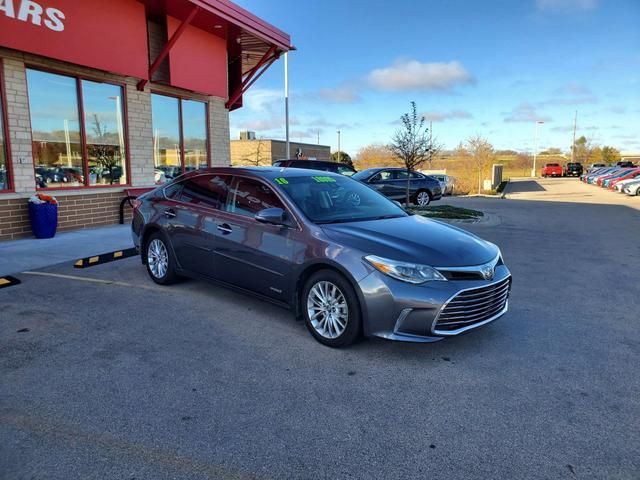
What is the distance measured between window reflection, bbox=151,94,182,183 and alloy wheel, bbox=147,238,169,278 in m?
7.37

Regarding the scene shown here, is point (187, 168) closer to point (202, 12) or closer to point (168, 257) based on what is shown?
point (202, 12)

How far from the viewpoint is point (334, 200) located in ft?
16.9

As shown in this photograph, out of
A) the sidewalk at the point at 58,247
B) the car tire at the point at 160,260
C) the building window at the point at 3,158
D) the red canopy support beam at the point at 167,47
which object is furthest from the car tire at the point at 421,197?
the car tire at the point at 160,260

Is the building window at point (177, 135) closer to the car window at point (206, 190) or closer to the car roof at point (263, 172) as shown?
the car window at point (206, 190)

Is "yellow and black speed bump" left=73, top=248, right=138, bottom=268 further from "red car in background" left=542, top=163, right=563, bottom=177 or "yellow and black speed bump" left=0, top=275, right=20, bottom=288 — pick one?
"red car in background" left=542, top=163, right=563, bottom=177

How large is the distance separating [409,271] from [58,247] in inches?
289

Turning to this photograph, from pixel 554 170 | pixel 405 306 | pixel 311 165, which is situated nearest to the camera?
pixel 405 306

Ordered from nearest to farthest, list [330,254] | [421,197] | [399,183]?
[330,254], [399,183], [421,197]

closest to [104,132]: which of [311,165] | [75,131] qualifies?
[75,131]

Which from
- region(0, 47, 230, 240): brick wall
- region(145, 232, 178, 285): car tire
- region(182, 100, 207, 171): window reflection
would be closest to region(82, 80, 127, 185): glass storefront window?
region(0, 47, 230, 240): brick wall

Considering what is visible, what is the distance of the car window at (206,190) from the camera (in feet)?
17.8

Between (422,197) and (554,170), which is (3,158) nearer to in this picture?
(422,197)

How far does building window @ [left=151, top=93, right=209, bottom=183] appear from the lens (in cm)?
1302

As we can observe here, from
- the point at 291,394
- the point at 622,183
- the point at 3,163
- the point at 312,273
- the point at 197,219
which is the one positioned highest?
the point at 3,163
